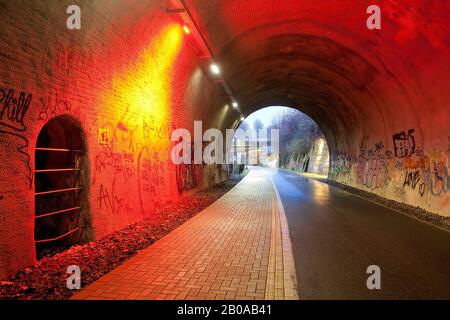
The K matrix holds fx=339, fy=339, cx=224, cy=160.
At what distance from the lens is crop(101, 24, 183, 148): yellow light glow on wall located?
7891 mm

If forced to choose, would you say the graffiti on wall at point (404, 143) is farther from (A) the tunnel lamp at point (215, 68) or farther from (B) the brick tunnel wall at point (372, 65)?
(A) the tunnel lamp at point (215, 68)

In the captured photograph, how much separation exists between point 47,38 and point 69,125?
1815 mm

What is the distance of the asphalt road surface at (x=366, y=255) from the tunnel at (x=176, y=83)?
2.89m

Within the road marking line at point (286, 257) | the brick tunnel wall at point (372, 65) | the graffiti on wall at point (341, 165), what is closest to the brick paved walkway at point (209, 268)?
the road marking line at point (286, 257)

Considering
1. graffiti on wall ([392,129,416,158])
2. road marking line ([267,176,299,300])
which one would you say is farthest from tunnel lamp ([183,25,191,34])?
graffiti on wall ([392,129,416,158])

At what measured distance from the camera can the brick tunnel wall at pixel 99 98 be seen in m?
4.71

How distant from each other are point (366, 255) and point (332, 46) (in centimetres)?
963

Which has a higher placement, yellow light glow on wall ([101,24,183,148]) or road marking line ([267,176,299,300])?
yellow light glow on wall ([101,24,183,148])

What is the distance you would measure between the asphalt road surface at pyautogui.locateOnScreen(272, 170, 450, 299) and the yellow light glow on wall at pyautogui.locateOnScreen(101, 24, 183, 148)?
16.3ft

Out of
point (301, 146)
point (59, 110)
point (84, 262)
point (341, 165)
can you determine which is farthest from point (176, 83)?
point (301, 146)

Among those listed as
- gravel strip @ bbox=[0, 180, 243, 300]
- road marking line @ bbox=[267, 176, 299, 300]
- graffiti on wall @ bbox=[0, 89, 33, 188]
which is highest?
graffiti on wall @ bbox=[0, 89, 33, 188]

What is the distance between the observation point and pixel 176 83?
11.8m

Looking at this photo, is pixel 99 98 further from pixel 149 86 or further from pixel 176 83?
pixel 176 83

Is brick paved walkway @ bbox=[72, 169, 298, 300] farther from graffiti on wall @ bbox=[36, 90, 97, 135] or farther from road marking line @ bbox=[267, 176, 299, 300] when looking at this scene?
graffiti on wall @ bbox=[36, 90, 97, 135]
